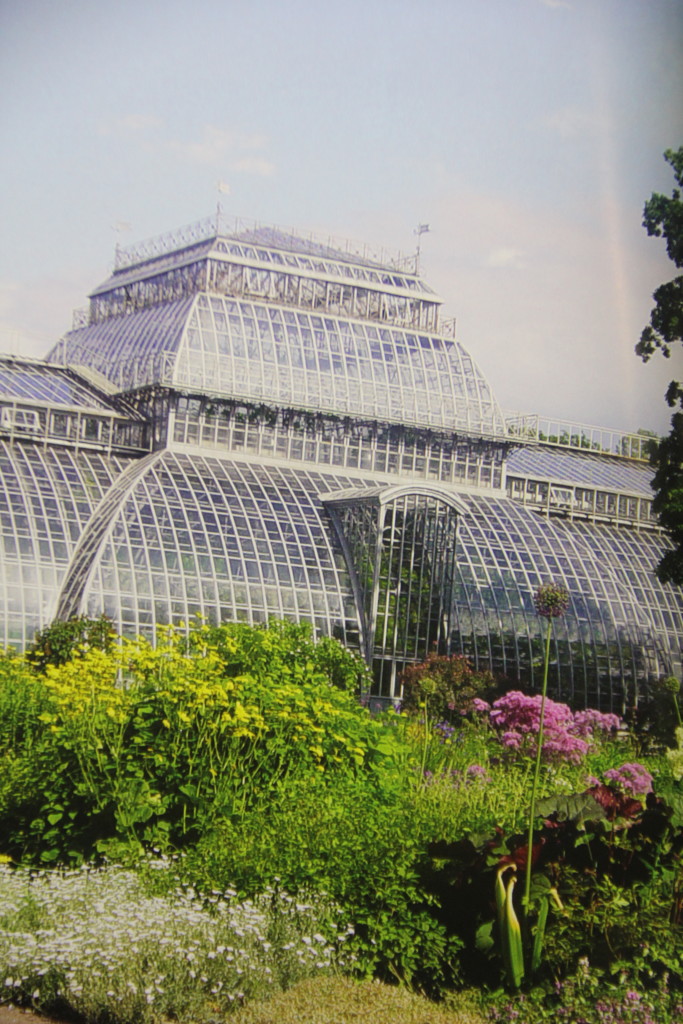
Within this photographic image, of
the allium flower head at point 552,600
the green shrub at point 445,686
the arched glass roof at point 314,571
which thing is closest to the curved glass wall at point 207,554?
the arched glass roof at point 314,571

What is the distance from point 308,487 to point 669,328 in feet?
43.2

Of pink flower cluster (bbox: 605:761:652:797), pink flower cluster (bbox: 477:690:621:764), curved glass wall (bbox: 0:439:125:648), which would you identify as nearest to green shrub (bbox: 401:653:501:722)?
pink flower cluster (bbox: 477:690:621:764)

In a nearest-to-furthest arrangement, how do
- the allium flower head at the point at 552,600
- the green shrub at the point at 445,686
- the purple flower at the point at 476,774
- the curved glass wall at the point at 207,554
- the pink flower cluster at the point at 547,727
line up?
the allium flower head at the point at 552,600 < the purple flower at the point at 476,774 < the pink flower cluster at the point at 547,727 < the green shrub at the point at 445,686 < the curved glass wall at the point at 207,554

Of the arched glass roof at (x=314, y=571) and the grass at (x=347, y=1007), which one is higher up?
the arched glass roof at (x=314, y=571)

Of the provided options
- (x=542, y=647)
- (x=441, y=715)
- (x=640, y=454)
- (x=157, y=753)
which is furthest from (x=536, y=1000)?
(x=640, y=454)

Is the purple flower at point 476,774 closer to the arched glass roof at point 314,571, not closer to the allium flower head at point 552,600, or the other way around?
the allium flower head at point 552,600

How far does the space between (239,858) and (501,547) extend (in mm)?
30347

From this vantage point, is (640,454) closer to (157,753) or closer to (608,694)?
(608,694)

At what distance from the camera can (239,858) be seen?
1457 centimetres

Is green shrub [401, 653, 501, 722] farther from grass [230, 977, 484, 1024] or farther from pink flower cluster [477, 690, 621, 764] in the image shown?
grass [230, 977, 484, 1024]

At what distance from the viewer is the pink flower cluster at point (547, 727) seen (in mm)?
21531

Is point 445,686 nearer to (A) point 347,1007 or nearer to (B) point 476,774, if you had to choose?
(B) point 476,774

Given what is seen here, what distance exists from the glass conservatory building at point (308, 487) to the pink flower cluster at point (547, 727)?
40.7 ft

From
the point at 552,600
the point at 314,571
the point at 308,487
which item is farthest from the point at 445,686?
the point at 552,600
